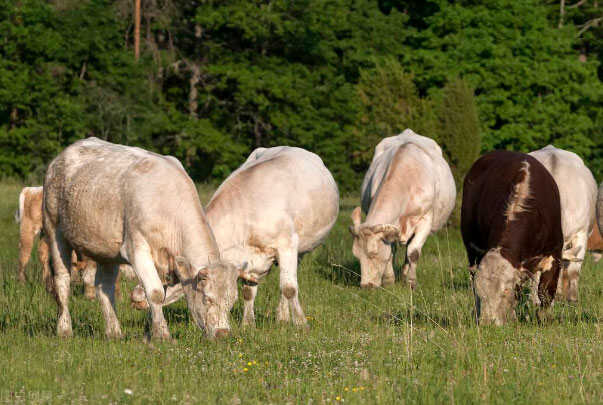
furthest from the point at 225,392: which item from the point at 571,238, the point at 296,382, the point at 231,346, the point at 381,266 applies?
the point at 571,238

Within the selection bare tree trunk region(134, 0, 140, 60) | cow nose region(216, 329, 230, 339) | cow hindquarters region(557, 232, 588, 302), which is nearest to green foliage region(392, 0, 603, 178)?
bare tree trunk region(134, 0, 140, 60)

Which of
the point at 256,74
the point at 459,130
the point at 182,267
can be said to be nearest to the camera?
the point at 182,267

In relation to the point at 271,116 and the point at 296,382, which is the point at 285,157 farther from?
the point at 271,116

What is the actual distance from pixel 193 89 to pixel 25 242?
2843 centimetres

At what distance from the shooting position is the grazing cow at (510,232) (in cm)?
884

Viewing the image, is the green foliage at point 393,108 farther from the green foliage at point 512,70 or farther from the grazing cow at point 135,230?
the grazing cow at point 135,230

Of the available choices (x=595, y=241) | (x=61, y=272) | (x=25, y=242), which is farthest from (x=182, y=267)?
(x=595, y=241)

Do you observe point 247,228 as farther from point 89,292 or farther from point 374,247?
point 89,292

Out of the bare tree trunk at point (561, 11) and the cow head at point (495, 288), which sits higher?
the cow head at point (495, 288)

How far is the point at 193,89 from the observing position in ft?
137

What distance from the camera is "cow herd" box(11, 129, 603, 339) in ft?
27.7

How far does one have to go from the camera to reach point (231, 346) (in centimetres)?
788

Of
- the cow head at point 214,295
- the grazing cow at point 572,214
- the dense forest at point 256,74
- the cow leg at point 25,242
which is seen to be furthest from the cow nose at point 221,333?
the dense forest at point 256,74

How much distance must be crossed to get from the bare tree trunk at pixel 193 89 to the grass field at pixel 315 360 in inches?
1231
